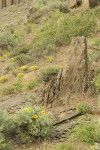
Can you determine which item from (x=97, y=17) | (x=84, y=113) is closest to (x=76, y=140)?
(x=84, y=113)

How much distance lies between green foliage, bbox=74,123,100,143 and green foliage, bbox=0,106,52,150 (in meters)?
0.87

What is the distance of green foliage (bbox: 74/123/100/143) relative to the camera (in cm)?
825

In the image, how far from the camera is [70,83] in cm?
1087

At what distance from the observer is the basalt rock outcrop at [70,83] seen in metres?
10.7

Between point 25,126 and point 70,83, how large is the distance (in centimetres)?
235

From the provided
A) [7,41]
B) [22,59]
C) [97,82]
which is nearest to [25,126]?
[97,82]

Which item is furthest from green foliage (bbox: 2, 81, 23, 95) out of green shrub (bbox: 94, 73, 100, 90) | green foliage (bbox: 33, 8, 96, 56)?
green shrub (bbox: 94, 73, 100, 90)

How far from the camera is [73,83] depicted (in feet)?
35.6

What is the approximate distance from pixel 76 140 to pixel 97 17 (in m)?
10.3

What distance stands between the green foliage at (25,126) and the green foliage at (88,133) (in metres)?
0.87

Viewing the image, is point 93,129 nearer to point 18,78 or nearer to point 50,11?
point 18,78

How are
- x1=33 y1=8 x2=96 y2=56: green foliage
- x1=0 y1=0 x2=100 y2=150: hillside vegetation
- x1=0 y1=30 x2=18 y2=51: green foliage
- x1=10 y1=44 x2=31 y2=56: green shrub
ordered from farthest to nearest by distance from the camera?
1. x1=0 y1=30 x2=18 y2=51: green foliage
2. x1=10 y1=44 x2=31 y2=56: green shrub
3. x1=33 y1=8 x2=96 y2=56: green foliage
4. x1=0 y1=0 x2=100 y2=150: hillside vegetation

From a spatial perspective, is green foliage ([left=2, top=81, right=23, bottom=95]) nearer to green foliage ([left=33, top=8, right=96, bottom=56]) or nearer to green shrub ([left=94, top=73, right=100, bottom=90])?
green foliage ([left=33, top=8, right=96, bottom=56])

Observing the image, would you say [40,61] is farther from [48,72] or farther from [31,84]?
[48,72]
